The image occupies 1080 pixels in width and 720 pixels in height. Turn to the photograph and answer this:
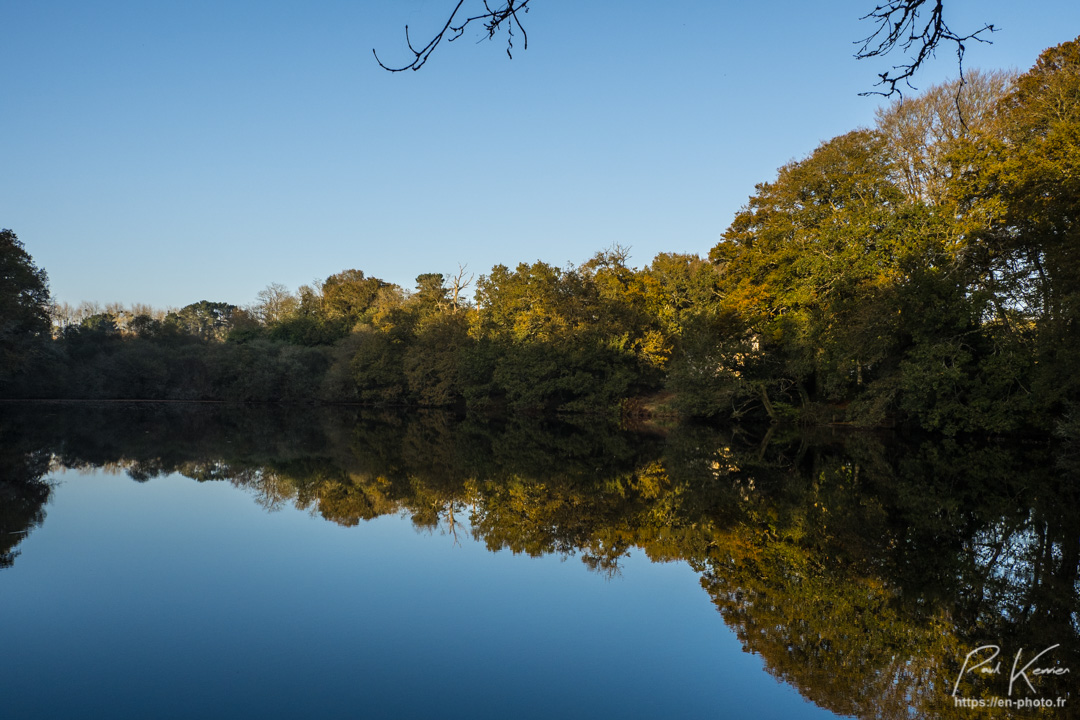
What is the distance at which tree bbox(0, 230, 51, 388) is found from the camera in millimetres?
33812

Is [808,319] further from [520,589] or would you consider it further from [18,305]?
[18,305]

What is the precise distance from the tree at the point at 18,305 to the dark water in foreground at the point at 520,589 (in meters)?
25.0

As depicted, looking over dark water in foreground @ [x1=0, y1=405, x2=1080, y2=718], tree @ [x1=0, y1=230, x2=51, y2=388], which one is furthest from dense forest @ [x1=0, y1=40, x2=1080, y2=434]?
dark water in foreground @ [x1=0, y1=405, x2=1080, y2=718]

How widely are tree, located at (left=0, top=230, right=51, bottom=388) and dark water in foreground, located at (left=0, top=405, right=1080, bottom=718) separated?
2504 cm

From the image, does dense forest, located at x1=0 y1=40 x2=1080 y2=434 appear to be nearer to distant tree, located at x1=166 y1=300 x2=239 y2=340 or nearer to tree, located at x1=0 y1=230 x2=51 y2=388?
tree, located at x1=0 y1=230 x2=51 y2=388

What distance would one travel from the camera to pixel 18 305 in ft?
113

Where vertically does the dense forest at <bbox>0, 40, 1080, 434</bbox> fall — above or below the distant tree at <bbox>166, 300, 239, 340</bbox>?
below

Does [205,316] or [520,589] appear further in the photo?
[205,316]

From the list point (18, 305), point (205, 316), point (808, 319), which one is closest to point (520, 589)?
point (808, 319)

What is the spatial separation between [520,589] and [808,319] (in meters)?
21.6

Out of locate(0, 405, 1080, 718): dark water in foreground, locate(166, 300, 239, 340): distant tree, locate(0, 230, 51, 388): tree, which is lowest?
locate(0, 405, 1080, 718): dark water in foreground

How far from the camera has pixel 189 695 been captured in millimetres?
4512

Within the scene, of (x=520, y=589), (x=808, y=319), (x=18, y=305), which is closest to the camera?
(x=520, y=589)

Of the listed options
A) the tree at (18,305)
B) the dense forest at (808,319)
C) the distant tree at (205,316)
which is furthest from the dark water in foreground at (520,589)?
the distant tree at (205,316)
